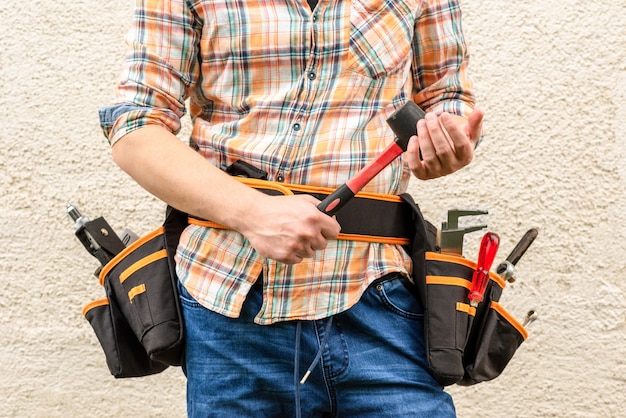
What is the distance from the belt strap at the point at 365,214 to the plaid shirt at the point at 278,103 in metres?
0.02

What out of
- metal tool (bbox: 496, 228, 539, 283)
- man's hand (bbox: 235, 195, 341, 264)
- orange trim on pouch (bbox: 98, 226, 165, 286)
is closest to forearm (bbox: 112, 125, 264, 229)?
man's hand (bbox: 235, 195, 341, 264)

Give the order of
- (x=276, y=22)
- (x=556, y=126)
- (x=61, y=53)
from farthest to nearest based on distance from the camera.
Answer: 1. (x=61, y=53)
2. (x=556, y=126)
3. (x=276, y=22)

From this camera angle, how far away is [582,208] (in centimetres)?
189

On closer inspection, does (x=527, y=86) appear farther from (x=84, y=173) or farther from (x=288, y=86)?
(x=84, y=173)

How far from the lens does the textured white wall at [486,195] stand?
1.88 meters

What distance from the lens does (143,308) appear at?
3.75ft

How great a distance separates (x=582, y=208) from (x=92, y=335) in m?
1.35

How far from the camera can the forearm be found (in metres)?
1.00

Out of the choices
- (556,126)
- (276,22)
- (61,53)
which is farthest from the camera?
(61,53)

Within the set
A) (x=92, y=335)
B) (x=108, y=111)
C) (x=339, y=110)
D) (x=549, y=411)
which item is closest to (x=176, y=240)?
(x=108, y=111)

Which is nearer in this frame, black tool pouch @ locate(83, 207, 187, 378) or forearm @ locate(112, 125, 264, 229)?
forearm @ locate(112, 125, 264, 229)

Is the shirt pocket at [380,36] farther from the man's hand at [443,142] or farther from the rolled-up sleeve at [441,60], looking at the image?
the man's hand at [443,142]

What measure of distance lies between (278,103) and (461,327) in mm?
435

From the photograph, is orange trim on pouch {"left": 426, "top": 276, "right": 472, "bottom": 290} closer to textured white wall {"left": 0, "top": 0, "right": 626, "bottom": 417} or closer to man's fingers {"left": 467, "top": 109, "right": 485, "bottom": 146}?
man's fingers {"left": 467, "top": 109, "right": 485, "bottom": 146}
